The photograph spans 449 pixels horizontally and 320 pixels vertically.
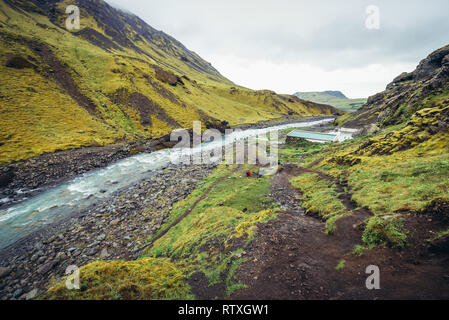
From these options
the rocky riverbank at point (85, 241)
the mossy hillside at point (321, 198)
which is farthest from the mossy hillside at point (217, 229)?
the mossy hillside at point (321, 198)

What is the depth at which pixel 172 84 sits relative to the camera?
66.2 m

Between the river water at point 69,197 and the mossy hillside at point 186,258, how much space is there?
9.54m

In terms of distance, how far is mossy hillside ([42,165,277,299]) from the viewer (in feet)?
18.5

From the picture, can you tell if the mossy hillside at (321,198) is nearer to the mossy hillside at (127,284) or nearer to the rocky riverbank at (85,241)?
the mossy hillside at (127,284)

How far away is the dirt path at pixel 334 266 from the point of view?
460 centimetres

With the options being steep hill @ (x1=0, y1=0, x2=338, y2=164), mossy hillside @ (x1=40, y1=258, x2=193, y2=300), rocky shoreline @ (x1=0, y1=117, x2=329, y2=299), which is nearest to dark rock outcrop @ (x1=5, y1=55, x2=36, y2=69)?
steep hill @ (x1=0, y1=0, x2=338, y2=164)

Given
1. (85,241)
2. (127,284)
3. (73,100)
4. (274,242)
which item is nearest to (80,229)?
(85,241)

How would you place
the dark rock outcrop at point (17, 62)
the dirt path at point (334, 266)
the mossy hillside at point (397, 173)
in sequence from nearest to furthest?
the dirt path at point (334, 266) → the mossy hillside at point (397, 173) → the dark rock outcrop at point (17, 62)

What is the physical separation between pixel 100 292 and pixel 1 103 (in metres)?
40.0

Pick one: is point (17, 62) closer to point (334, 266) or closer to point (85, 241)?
point (85, 241)

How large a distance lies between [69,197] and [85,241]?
8.56 metres

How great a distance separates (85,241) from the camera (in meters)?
11.7

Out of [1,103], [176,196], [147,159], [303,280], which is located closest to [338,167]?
[303,280]
